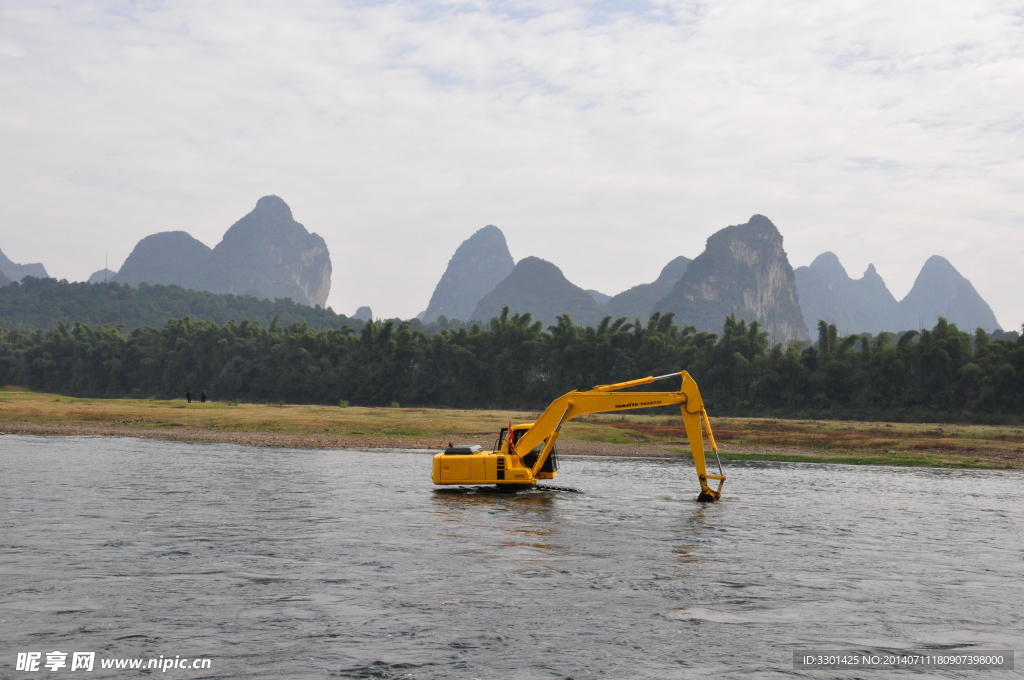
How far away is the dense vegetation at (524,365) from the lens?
91.9 m

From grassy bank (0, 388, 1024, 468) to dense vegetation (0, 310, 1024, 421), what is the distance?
13.0 m

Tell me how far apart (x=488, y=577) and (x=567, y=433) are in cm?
4796

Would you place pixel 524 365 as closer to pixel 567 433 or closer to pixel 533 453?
pixel 567 433

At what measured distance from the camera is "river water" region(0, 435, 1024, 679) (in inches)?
511

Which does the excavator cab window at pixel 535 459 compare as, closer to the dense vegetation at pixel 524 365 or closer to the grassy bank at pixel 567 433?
the grassy bank at pixel 567 433

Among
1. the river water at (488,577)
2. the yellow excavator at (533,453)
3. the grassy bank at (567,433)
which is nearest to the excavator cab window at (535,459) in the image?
the yellow excavator at (533,453)

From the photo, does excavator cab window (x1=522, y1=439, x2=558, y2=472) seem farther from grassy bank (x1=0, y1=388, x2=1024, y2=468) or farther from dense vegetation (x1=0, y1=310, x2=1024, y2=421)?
dense vegetation (x1=0, y1=310, x2=1024, y2=421)

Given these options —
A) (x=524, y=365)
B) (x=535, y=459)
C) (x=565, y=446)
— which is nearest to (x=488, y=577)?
(x=535, y=459)

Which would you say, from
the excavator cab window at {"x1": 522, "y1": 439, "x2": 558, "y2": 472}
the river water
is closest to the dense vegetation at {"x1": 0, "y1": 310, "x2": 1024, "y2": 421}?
the river water

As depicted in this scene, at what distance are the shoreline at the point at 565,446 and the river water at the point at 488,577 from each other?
688 inches

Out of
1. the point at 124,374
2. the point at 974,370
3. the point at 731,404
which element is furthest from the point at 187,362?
the point at 974,370

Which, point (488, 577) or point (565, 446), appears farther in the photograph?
point (565, 446)

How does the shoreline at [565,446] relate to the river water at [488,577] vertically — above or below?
above

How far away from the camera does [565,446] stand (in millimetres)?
58062
